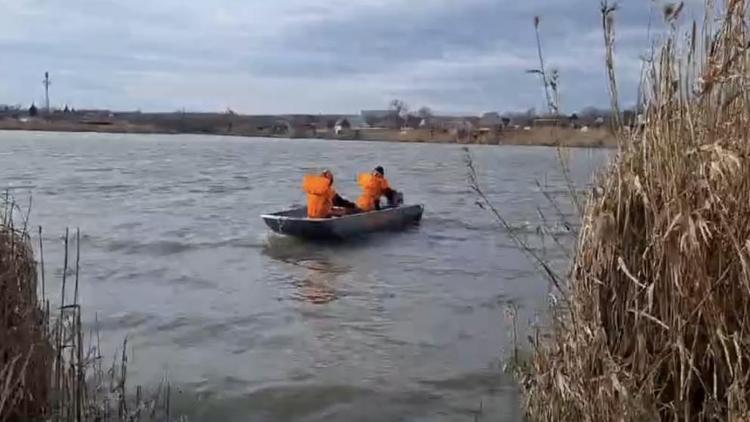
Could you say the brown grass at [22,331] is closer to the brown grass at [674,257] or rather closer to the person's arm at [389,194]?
the brown grass at [674,257]

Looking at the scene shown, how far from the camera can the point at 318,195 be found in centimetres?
1858

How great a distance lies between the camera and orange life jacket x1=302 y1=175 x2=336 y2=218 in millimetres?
18391

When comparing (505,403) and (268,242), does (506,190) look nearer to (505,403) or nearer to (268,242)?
(268,242)

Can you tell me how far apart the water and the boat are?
0.35 metres

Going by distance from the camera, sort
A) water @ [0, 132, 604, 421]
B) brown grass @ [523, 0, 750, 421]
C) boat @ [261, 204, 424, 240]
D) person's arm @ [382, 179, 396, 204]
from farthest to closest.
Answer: person's arm @ [382, 179, 396, 204] → boat @ [261, 204, 424, 240] → water @ [0, 132, 604, 421] → brown grass @ [523, 0, 750, 421]

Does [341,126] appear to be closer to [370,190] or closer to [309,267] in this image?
[370,190]

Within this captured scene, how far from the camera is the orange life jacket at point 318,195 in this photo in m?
18.4

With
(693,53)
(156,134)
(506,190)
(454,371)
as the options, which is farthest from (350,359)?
(156,134)

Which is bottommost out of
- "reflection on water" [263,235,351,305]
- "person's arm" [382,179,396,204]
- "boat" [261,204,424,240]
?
Answer: "reflection on water" [263,235,351,305]

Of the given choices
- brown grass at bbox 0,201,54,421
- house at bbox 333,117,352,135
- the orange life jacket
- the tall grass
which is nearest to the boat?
the orange life jacket

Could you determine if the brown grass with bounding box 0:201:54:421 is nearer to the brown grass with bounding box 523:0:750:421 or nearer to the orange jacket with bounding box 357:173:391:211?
the brown grass with bounding box 523:0:750:421

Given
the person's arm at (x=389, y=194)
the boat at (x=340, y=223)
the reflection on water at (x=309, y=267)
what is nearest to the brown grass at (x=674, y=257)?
the reflection on water at (x=309, y=267)

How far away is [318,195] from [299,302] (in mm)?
5485

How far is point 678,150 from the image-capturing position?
435cm
